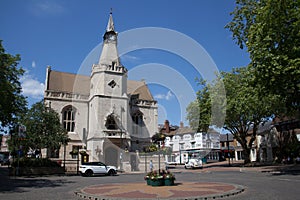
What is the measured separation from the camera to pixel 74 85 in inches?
1785

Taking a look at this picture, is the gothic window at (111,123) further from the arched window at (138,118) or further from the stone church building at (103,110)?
the arched window at (138,118)

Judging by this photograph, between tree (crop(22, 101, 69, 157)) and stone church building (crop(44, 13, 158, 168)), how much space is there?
3.66 meters

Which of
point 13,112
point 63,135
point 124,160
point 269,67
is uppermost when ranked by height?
point 269,67

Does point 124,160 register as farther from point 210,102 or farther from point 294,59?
point 294,59

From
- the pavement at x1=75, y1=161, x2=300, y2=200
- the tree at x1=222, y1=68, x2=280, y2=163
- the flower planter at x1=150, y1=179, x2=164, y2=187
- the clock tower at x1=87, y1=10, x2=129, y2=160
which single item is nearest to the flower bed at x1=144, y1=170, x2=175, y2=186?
the flower planter at x1=150, y1=179, x2=164, y2=187

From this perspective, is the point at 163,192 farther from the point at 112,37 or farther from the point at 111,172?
the point at 112,37

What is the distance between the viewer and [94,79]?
40750 millimetres

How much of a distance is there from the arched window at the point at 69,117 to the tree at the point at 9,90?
1147cm

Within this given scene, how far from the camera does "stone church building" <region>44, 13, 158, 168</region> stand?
3747 centimetres

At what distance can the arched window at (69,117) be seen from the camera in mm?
41219

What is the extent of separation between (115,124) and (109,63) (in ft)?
31.9

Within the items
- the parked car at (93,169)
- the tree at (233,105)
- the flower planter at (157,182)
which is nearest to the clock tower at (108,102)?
the parked car at (93,169)

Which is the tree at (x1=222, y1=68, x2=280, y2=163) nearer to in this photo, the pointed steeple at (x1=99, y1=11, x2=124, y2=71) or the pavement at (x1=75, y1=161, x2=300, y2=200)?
the pointed steeple at (x1=99, y1=11, x2=124, y2=71)

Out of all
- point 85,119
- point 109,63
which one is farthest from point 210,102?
point 85,119
